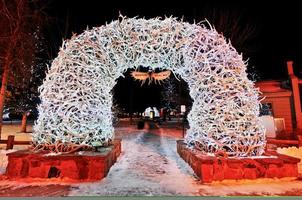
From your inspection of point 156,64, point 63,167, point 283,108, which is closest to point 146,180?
point 63,167

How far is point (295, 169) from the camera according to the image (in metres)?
5.62

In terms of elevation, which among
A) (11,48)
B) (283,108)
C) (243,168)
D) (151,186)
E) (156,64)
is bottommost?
(151,186)

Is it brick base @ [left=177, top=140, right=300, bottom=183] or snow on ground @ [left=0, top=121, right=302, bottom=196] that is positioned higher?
brick base @ [left=177, top=140, right=300, bottom=183]

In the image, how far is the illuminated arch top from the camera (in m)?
5.97

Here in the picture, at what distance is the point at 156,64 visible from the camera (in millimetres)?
7129

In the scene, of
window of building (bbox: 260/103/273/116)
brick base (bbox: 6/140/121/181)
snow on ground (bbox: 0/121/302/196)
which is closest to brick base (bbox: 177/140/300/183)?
snow on ground (bbox: 0/121/302/196)

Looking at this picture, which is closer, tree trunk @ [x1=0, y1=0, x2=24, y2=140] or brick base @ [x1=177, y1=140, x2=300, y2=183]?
brick base @ [x1=177, y1=140, x2=300, y2=183]

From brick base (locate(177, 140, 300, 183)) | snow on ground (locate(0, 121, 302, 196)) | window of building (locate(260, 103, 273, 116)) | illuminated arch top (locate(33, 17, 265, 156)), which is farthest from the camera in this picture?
window of building (locate(260, 103, 273, 116))

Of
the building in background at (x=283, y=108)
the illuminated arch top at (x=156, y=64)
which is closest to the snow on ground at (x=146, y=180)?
the illuminated arch top at (x=156, y=64)

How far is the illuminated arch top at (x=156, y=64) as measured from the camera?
235 inches

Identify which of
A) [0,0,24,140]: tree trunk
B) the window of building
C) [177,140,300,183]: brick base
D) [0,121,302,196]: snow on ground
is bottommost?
[0,121,302,196]: snow on ground

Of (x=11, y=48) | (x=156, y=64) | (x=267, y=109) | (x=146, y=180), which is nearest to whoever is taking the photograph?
(x=146, y=180)

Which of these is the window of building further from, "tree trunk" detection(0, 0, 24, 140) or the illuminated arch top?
"tree trunk" detection(0, 0, 24, 140)

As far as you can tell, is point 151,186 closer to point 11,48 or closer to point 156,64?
point 156,64
